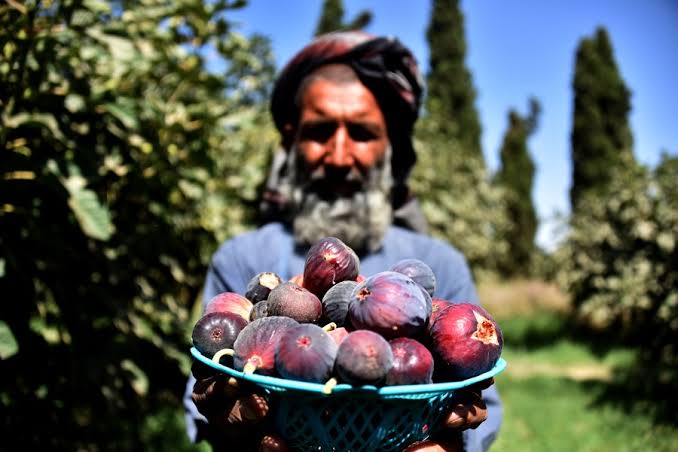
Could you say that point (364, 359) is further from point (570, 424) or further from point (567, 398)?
point (567, 398)

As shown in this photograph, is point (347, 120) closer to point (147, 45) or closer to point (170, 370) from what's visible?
point (147, 45)

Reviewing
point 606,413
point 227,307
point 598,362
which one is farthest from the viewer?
point 598,362

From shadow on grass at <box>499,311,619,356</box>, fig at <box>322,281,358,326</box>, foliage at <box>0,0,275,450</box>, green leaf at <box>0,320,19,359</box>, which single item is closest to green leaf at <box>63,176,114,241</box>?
foliage at <box>0,0,275,450</box>

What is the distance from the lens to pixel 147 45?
272cm

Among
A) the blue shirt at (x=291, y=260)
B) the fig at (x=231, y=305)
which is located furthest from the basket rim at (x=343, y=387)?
the blue shirt at (x=291, y=260)

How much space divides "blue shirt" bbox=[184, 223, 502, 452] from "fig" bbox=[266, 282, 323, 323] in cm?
85

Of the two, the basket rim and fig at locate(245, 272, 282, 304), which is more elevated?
fig at locate(245, 272, 282, 304)

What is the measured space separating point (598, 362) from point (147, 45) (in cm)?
903

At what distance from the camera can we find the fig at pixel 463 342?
1.11m

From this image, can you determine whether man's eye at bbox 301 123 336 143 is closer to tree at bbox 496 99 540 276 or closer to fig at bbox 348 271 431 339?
fig at bbox 348 271 431 339

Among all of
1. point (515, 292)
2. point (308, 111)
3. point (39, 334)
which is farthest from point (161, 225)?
point (515, 292)

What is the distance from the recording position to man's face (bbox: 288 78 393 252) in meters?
2.08

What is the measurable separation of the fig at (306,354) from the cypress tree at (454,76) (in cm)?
2173

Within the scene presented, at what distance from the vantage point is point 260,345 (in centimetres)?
108
